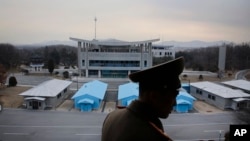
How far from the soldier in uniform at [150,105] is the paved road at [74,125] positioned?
237 cm

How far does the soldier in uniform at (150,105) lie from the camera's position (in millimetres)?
281

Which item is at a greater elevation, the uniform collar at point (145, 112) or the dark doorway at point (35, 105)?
the uniform collar at point (145, 112)

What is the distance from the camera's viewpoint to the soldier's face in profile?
0.98 ft

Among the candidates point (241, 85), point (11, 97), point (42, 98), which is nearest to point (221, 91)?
point (241, 85)

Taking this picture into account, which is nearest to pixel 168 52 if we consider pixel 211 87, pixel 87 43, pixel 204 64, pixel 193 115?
pixel 204 64

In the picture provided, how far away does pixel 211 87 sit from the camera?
5.04 m

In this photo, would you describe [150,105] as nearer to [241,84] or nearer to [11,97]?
[11,97]

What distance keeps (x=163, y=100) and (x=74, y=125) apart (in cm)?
297

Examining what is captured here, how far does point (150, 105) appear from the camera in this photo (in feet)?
0.98

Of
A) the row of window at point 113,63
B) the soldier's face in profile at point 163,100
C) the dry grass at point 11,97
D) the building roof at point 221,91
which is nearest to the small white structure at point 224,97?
Answer: the building roof at point 221,91

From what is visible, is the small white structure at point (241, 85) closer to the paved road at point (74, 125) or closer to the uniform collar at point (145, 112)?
the paved road at point (74, 125)

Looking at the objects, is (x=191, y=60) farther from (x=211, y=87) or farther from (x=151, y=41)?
(x=211, y=87)

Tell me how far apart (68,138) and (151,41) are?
4.89 metres

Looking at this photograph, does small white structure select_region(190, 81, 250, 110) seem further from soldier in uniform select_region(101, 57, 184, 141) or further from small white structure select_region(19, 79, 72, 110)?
soldier in uniform select_region(101, 57, 184, 141)
